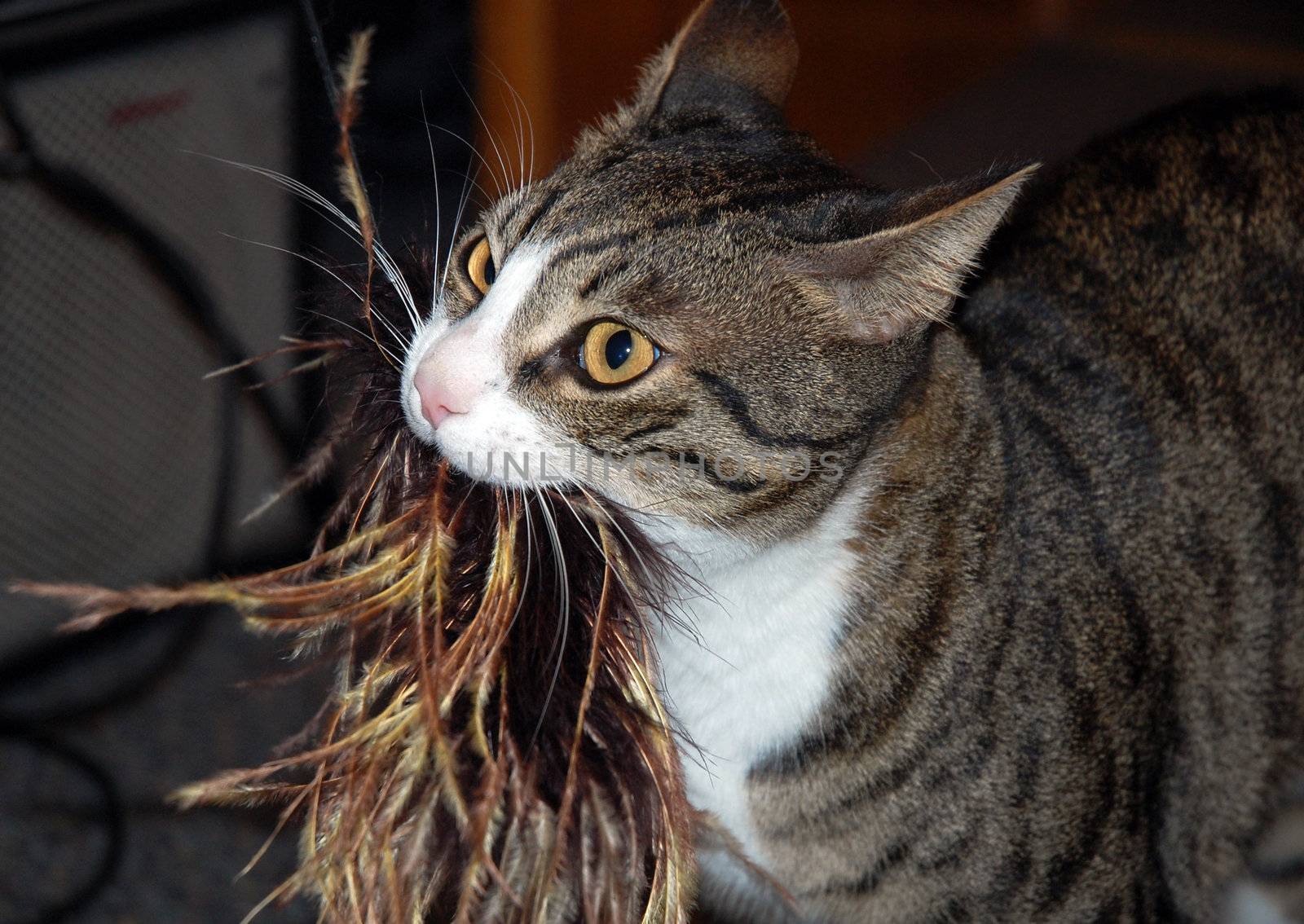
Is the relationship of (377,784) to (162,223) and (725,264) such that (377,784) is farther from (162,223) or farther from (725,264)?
(162,223)

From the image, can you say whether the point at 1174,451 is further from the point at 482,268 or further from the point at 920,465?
the point at 482,268

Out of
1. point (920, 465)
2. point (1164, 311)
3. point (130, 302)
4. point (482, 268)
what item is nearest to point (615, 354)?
point (482, 268)

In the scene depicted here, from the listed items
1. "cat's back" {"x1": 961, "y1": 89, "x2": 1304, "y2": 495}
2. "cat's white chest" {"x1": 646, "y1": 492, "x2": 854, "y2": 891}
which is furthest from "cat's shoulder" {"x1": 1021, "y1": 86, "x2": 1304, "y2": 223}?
"cat's white chest" {"x1": 646, "y1": 492, "x2": 854, "y2": 891}

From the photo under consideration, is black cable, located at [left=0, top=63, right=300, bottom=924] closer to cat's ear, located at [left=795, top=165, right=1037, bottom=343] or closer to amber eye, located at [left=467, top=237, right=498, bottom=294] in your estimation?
amber eye, located at [left=467, top=237, right=498, bottom=294]

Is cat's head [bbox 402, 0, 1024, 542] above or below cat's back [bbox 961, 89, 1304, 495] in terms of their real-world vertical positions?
below

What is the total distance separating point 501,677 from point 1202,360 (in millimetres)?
757

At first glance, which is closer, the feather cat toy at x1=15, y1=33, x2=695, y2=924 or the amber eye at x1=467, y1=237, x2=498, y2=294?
the feather cat toy at x1=15, y1=33, x2=695, y2=924

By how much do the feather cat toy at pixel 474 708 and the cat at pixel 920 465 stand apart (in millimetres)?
53

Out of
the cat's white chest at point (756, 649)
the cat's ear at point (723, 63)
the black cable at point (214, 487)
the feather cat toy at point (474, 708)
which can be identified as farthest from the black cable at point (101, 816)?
the cat's ear at point (723, 63)

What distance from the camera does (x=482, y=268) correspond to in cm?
94

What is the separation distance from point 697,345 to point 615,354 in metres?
0.06

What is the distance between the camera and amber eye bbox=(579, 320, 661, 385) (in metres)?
0.84

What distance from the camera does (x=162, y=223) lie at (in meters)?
1.53

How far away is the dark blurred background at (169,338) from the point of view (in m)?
1.43
